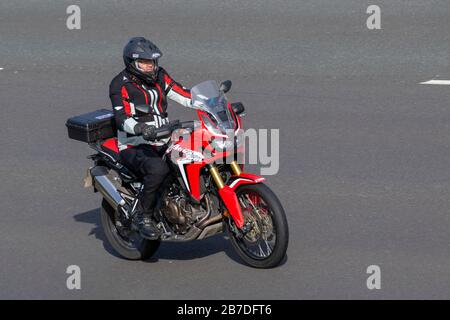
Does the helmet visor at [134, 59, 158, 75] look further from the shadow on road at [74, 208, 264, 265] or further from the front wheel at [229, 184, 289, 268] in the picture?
the shadow on road at [74, 208, 264, 265]

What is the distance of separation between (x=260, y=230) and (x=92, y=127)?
73.1 inches

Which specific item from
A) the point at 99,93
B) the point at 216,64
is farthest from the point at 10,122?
the point at 216,64

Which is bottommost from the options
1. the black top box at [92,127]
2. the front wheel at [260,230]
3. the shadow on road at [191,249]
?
the shadow on road at [191,249]

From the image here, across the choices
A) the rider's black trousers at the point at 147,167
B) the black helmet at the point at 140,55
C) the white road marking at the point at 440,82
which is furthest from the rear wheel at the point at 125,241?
the white road marking at the point at 440,82

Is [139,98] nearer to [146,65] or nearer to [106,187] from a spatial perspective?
[146,65]

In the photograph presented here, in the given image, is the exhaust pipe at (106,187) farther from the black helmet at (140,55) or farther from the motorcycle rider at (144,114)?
the black helmet at (140,55)

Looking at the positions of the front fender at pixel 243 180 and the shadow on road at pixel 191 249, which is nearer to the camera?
the front fender at pixel 243 180

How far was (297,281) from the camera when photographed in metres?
9.05

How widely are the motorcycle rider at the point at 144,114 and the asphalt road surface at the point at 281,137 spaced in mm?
653

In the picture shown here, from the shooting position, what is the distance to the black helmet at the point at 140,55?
30.5 ft

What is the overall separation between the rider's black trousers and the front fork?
0.45 m

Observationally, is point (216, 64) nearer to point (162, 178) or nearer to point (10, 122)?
point (10, 122)

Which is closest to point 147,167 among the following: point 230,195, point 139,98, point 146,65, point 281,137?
point 139,98

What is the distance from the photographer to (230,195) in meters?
9.08
